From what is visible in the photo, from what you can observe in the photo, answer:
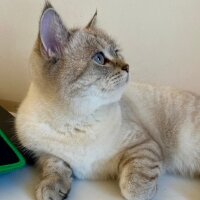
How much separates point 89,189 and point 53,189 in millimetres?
115

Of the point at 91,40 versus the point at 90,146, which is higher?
the point at 91,40

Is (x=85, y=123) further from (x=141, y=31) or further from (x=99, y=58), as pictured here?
(x=141, y=31)

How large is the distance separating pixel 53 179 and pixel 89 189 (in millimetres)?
102

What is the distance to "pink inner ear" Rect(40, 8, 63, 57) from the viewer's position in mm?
946

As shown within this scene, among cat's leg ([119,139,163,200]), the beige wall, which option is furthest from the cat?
the beige wall

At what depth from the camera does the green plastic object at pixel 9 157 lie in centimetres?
100

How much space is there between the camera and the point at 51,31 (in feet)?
3.20

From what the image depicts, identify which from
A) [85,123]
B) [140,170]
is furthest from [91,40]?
[140,170]

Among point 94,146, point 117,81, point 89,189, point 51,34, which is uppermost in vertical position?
point 51,34

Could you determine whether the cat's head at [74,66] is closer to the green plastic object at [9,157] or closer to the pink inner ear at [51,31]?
the pink inner ear at [51,31]

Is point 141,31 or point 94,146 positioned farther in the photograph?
A: point 141,31

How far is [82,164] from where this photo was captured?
3.41 ft

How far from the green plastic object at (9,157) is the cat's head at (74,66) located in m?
0.20

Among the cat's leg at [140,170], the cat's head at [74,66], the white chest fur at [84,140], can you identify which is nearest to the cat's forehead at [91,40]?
the cat's head at [74,66]
